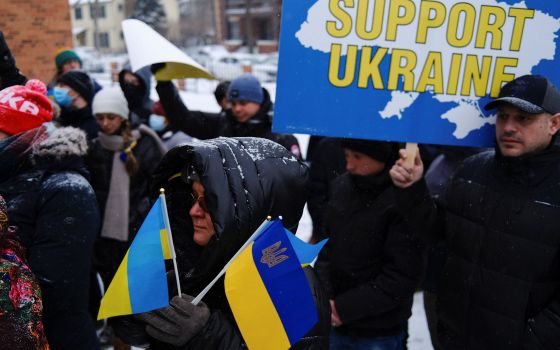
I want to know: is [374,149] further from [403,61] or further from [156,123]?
[156,123]

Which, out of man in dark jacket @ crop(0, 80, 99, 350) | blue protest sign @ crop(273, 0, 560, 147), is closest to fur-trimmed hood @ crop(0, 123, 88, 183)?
man in dark jacket @ crop(0, 80, 99, 350)

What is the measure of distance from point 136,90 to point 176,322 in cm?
283

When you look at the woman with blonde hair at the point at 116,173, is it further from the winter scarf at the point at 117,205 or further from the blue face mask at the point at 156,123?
the blue face mask at the point at 156,123

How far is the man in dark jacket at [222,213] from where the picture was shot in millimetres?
1408

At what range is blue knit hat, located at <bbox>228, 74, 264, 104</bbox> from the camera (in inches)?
138

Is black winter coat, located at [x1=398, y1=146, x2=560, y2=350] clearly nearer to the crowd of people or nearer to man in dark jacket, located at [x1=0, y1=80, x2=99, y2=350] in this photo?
the crowd of people

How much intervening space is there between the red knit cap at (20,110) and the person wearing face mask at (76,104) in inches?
62.2

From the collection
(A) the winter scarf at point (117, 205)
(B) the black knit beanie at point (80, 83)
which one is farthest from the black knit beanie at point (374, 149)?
(B) the black knit beanie at point (80, 83)

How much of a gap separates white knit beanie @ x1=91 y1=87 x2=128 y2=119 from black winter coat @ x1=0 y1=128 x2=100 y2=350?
118cm

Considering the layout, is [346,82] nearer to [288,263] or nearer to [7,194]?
[288,263]

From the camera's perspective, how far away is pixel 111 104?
3.55 meters

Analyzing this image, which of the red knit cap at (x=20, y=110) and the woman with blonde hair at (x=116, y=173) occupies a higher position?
the red knit cap at (x=20, y=110)

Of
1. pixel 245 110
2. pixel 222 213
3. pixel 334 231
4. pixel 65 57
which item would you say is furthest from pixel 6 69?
pixel 222 213

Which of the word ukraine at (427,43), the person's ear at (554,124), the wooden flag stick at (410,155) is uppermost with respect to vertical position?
the word ukraine at (427,43)
